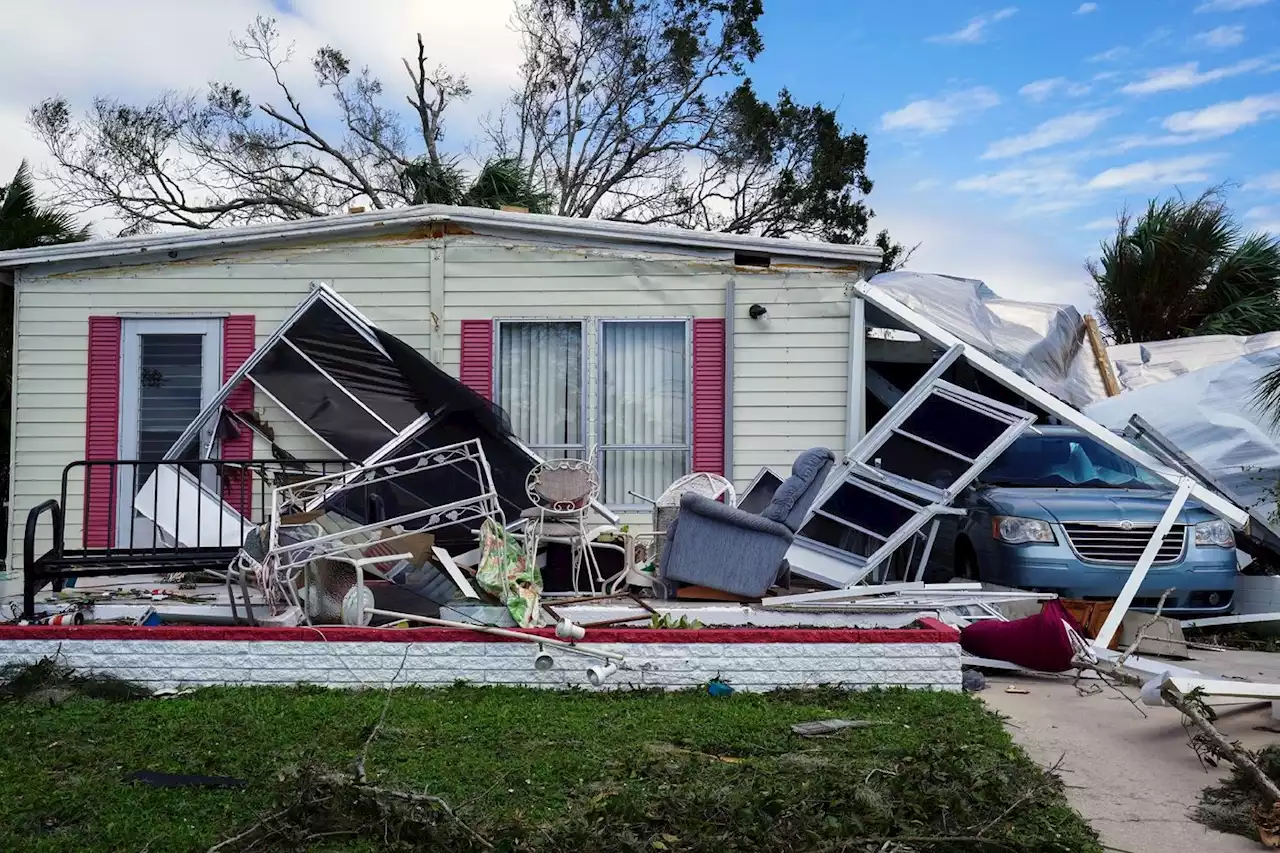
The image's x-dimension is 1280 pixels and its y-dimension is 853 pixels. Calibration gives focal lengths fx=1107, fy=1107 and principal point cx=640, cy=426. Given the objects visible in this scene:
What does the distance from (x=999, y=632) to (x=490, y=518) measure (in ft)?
9.51

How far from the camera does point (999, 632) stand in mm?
6176

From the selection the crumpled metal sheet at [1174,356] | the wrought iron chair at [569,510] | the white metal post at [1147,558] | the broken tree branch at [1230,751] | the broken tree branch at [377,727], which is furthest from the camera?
the crumpled metal sheet at [1174,356]

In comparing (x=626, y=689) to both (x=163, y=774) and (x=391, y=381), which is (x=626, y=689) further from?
(x=391, y=381)

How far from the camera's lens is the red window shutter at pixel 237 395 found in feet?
29.2

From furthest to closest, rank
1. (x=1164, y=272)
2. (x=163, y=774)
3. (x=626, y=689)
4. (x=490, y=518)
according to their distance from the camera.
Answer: (x=1164, y=272) → (x=490, y=518) → (x=626, y=689) → (x=163, y=774)

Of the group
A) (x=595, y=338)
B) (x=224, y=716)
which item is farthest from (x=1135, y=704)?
(x=595, y=338)

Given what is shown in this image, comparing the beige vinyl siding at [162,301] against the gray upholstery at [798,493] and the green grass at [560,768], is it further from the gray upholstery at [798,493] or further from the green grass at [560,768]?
the green grass at [560,768]

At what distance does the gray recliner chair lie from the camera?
6.52m

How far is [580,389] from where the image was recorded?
9.10m

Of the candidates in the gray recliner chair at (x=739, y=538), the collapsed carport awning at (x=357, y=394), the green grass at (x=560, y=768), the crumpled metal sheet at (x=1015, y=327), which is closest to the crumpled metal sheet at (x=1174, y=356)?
the crumpled metal sheet at (x=1015, y=327)

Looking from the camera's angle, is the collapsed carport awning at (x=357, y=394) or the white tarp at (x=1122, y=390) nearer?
the collapsed carport awning at (x=357, y=394)

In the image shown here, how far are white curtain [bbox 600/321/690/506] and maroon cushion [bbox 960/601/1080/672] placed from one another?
10.9ft

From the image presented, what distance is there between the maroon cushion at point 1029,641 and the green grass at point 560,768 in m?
0.93

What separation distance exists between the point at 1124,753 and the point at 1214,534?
3609 mm
